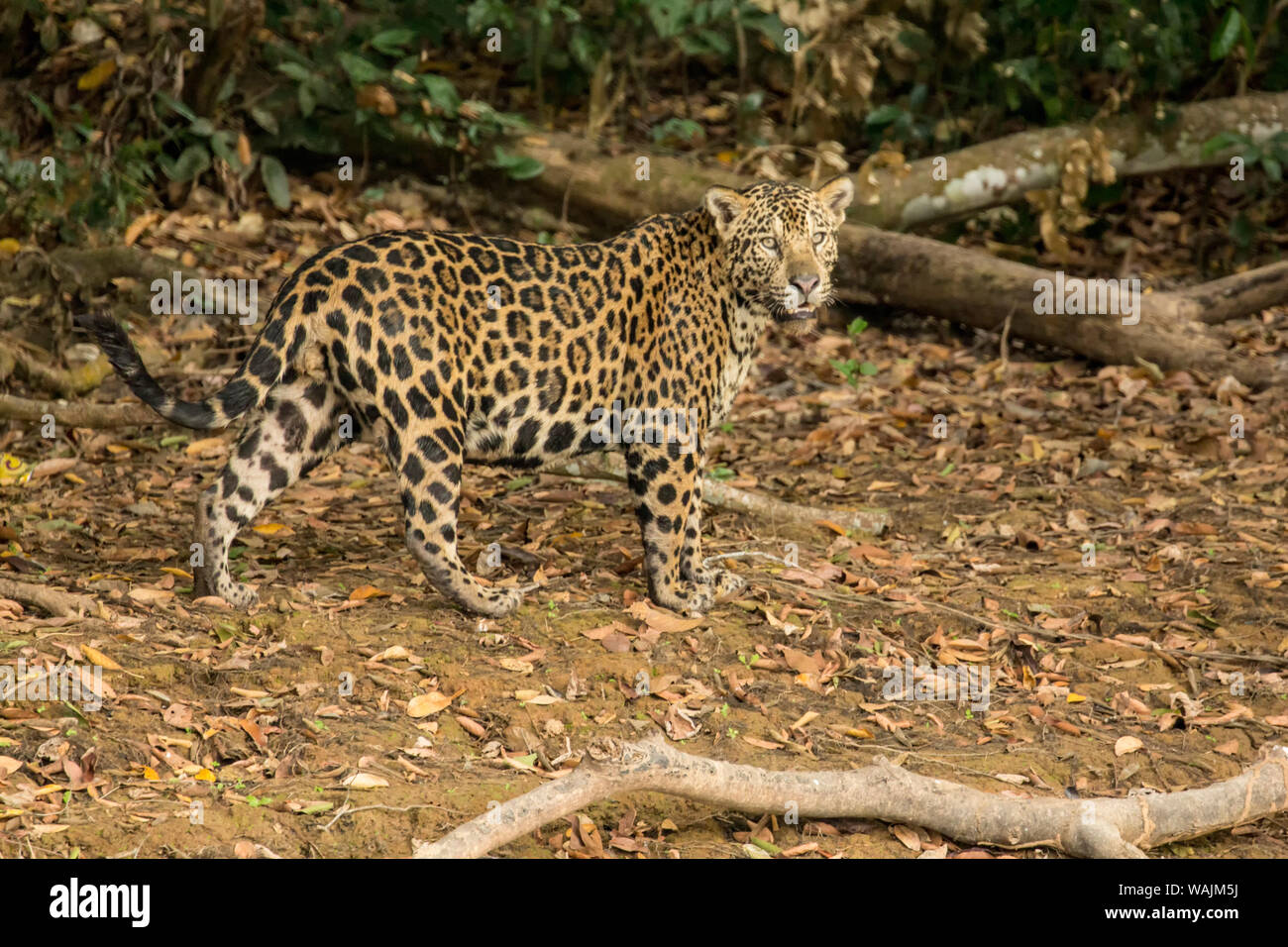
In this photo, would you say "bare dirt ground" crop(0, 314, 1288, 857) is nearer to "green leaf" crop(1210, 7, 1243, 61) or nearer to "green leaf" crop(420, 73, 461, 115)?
"green leaf" crop(1210, 7, 1243, 61)

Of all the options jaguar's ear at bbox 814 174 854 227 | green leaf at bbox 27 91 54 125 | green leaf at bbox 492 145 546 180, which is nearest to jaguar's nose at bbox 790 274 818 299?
jaguar's ear at bbox 814 174 854 227

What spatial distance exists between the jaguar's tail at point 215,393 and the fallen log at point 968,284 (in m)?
5.25

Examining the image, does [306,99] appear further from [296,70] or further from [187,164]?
[187,164]

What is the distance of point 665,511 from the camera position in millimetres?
6715

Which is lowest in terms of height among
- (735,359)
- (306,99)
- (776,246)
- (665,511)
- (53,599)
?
(53,599)

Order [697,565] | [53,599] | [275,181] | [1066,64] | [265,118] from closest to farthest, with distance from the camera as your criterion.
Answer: [53,599], [697,565], [275,181], [265,118], [1066,64]

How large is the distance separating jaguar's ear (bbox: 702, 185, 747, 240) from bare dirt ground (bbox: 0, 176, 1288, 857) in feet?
5.65

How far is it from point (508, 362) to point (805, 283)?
142cm

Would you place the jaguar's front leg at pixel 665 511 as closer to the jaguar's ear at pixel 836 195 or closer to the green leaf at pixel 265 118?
the jaguar's ear at pixel 836 195

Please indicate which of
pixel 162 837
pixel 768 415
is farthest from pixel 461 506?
pixel 162 837

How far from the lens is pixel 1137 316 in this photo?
34.5 feet

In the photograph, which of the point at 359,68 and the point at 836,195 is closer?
the point at 836,195

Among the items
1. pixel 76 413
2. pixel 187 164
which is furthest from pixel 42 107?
pixel 76 413

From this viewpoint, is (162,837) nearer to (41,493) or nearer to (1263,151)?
(41,493)
